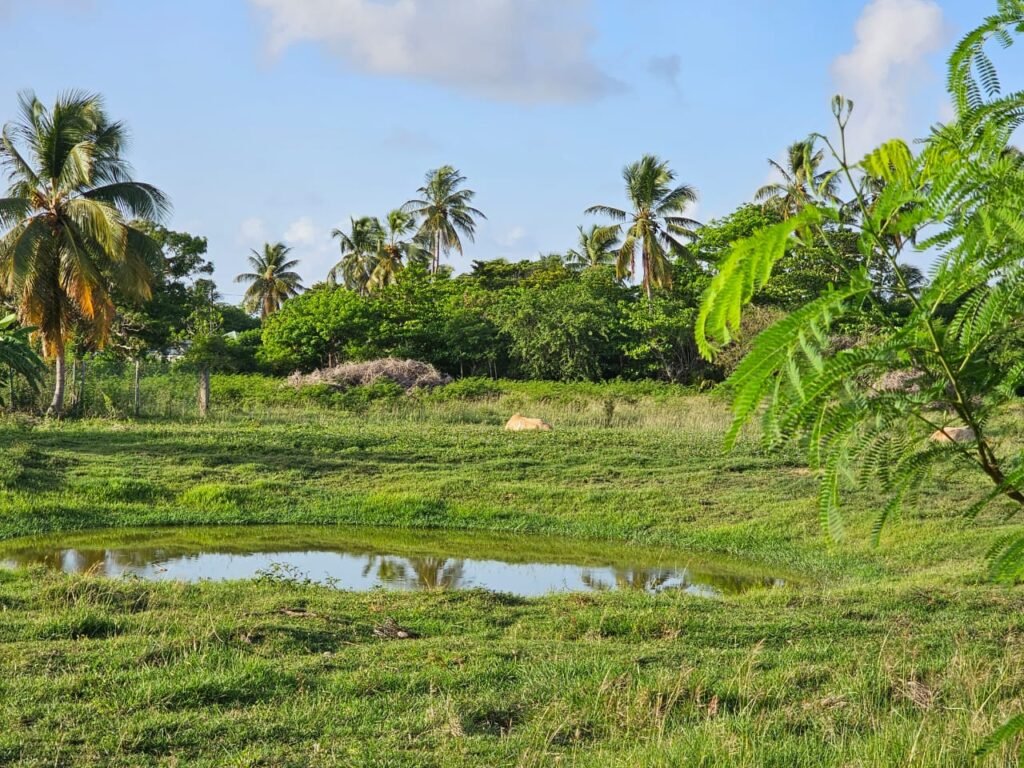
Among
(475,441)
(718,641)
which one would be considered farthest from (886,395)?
(475,441)

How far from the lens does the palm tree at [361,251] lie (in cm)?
5016

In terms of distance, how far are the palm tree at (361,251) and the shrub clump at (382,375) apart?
16096mm

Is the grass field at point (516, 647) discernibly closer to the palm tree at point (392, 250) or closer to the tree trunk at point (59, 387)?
the tree trunk at point (59, 387)

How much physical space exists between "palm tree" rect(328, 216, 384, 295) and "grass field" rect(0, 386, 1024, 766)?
35.5 meters

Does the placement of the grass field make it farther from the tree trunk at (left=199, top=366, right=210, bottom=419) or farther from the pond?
the tree trunk at (left=199, top=366, right=210, bottom=419)

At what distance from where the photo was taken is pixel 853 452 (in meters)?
2.25

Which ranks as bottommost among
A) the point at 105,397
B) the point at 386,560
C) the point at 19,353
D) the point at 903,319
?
the point at 386,560

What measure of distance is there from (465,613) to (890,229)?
6.07 metres

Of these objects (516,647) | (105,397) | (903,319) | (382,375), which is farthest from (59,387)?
(903,319)

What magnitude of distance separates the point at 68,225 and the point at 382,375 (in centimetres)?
1236

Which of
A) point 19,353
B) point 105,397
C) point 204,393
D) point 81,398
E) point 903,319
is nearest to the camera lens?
point 903,319

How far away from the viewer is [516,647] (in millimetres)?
6203

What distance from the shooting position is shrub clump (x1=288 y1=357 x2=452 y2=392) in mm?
32312

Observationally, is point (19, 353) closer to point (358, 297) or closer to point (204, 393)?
point (204, 393)
